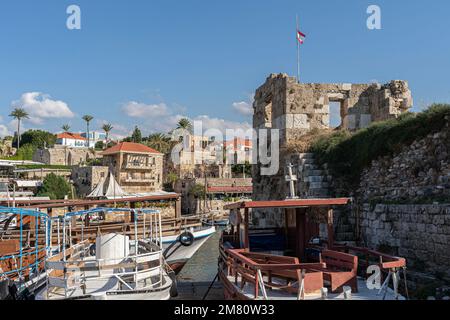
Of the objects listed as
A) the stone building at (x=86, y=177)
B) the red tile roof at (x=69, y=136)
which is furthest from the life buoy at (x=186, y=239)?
the red tile roof at (x=69, y=136)

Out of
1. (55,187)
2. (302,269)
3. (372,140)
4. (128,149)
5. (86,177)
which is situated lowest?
(302,269)

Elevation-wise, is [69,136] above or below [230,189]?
above

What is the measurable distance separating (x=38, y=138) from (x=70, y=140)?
33.3ft

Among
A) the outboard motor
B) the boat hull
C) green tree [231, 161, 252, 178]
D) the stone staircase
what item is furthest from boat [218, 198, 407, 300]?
green tree [231, 161, 252, 178]

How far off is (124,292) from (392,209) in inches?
287

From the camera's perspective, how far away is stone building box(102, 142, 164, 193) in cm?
5466

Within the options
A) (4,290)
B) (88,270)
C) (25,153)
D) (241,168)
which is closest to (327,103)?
(88,270)

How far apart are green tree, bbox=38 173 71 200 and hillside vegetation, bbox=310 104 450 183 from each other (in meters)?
43.5

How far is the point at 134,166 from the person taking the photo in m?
55.1

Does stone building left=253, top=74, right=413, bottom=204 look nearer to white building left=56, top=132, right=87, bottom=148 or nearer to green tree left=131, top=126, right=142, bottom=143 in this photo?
green tree left=131, top=126, right=142, bottom=143

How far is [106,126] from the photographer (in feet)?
297

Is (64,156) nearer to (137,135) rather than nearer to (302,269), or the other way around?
(137,135)

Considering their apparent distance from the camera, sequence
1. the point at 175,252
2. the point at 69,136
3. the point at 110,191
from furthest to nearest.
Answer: the point at 69,136 → the point at 110,191 → the point at 175,252

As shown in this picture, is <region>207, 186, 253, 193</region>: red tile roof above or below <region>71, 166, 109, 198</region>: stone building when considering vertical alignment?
below
